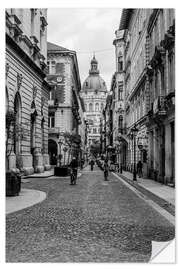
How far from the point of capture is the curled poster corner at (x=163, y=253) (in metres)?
4.99

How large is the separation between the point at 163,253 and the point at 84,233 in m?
2.14

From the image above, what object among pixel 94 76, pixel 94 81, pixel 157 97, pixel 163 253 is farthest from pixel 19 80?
pixel 163 253

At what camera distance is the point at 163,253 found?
5207mm

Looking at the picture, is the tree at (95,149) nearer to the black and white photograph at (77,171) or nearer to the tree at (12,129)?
the black and white photograph at (77,171)

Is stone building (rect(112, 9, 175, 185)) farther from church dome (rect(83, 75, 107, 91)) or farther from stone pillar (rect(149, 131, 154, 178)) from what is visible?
church dome (rect(83, 75, 107, 91))

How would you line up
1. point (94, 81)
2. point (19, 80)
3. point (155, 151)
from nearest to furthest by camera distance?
point (19, 80)
point (155, 151)
point (94, 81)

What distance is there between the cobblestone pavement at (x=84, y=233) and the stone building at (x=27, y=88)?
338 inches

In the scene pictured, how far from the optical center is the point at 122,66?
4584cm

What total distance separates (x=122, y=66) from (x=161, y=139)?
25808mm

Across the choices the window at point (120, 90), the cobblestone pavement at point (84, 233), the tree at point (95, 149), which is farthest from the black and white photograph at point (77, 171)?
the tree at point (95, 149)

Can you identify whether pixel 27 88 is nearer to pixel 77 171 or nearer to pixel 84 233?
pixel 77 171

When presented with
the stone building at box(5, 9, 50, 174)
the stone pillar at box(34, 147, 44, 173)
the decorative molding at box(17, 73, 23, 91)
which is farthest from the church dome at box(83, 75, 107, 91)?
the stone pillar at box(34, 147, 44, 173)
